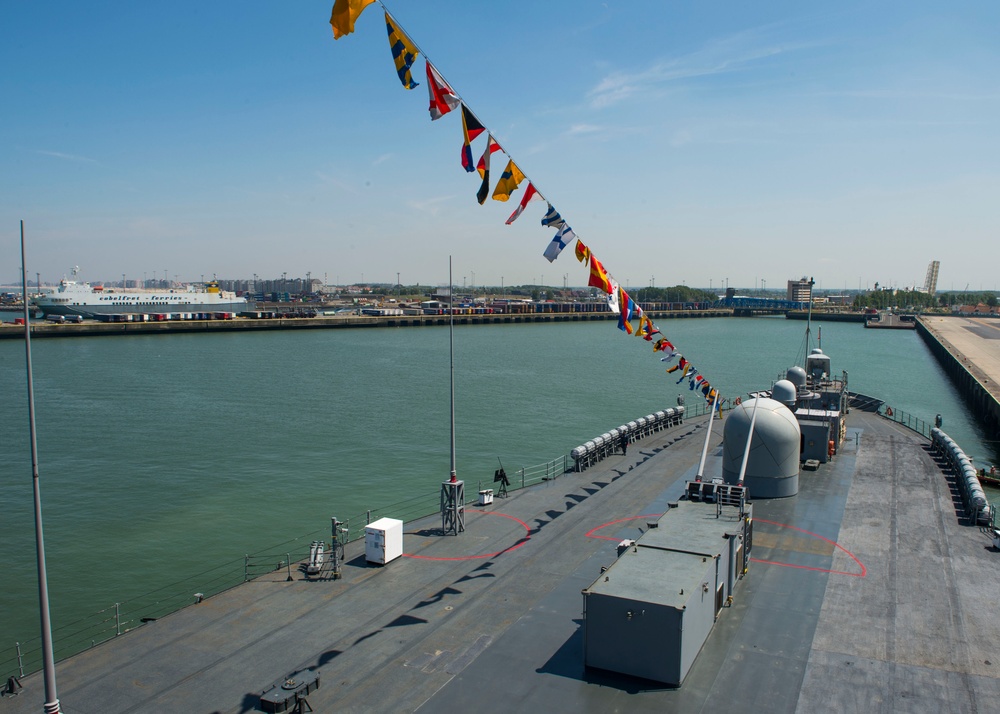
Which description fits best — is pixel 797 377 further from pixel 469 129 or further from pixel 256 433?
pixel 256 433

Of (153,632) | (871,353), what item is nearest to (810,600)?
(153,632)

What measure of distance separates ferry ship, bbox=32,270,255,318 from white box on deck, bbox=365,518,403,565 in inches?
5991

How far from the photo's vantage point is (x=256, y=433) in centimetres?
4800

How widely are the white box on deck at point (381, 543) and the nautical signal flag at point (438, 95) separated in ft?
35.7

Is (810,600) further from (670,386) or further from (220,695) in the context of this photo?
(670,386)

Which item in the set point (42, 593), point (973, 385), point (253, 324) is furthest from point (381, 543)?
point (253, 324)

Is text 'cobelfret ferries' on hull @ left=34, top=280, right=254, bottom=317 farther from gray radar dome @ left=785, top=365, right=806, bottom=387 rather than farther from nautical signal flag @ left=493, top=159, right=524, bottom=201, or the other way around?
nautical signal flag @ left=493, top=159, right=524, bottom=201

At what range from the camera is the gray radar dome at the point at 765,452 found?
2542 centimetres

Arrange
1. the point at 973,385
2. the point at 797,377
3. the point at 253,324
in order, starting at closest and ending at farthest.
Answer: the point at 797,377, the point at 973,385, the point at 253,324

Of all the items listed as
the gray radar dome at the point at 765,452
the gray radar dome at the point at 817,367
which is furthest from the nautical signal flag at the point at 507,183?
the gray radar dome at the point at 817,367

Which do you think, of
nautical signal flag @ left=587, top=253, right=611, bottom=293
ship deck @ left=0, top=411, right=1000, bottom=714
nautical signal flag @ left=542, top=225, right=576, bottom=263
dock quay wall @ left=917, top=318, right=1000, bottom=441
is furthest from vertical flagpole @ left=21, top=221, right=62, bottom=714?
dock quay wall @ left=917, top=318, right=1000, bottom=441

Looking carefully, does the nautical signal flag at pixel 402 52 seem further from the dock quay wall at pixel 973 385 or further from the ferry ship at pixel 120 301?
the ferry ship at pixel 120 301

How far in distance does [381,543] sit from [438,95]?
1163 centimetres

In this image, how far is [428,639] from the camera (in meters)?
15.2
